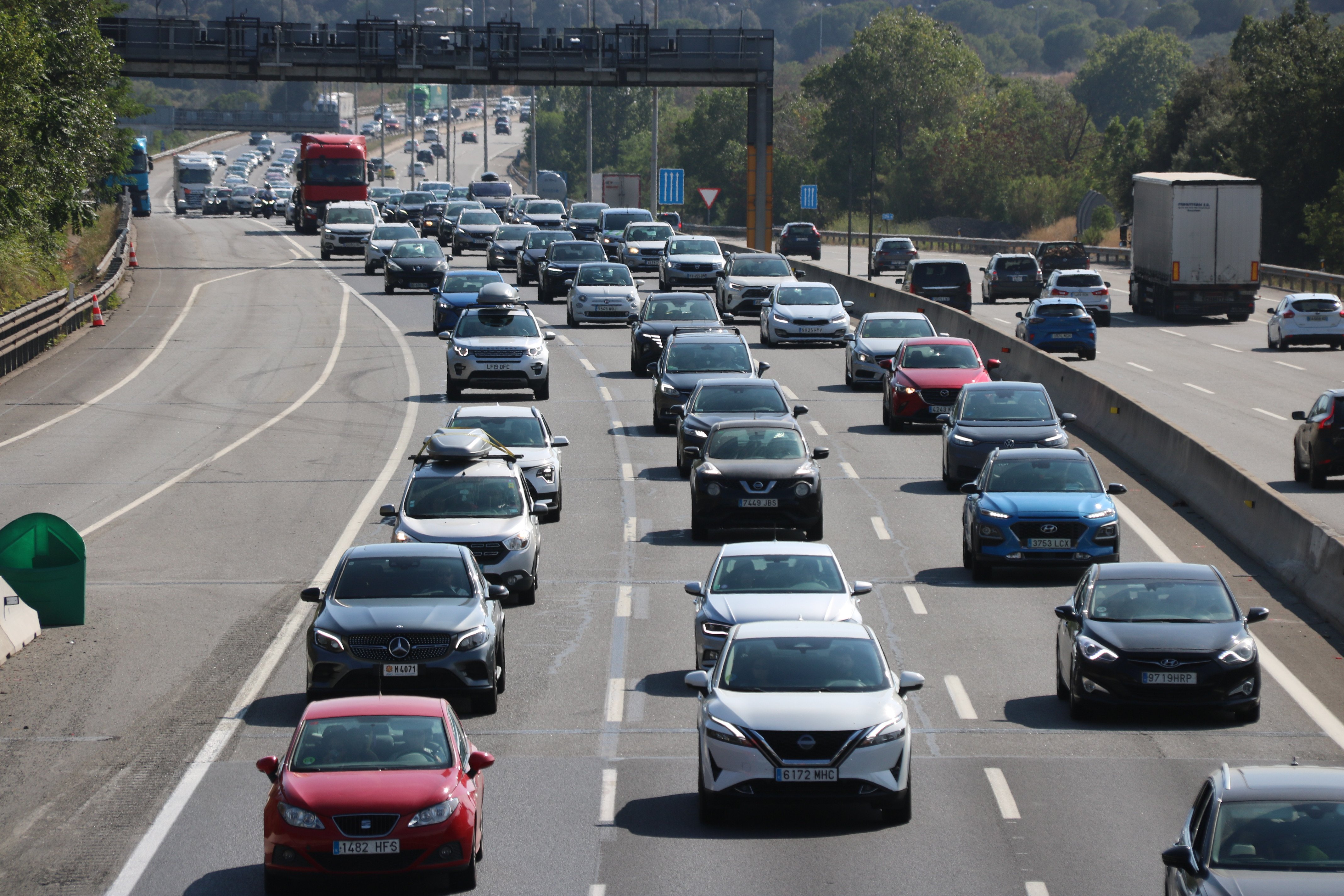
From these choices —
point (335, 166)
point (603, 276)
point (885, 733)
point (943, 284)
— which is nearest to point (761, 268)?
point (603, 276)

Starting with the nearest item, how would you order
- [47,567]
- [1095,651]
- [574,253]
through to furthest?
[1095,651] → [47,567] → [574,253]

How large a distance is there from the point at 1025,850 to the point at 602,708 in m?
5.09

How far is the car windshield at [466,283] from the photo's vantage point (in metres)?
46.5

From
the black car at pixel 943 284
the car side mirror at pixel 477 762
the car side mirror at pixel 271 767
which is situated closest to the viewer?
the car side mirror at pixel 271 767

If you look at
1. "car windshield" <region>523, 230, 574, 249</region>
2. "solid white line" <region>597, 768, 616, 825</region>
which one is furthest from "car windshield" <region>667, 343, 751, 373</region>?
"car windshield" <region>523, 230, 574, 249</region>

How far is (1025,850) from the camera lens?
483 inches

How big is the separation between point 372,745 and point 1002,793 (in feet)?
15.4

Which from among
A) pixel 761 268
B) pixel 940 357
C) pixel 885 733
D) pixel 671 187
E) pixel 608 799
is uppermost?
pixel 671 187

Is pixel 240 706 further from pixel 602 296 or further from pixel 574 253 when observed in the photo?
pixel 574 253

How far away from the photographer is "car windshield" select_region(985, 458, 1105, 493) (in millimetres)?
22625

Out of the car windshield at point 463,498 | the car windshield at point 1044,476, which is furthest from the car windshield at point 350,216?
the car windshield at point 1044,476

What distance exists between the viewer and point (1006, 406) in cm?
2812

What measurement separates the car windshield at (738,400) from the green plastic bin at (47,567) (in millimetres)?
10965

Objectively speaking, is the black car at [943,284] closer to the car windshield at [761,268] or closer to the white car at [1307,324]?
the car windshield at [761,268]
